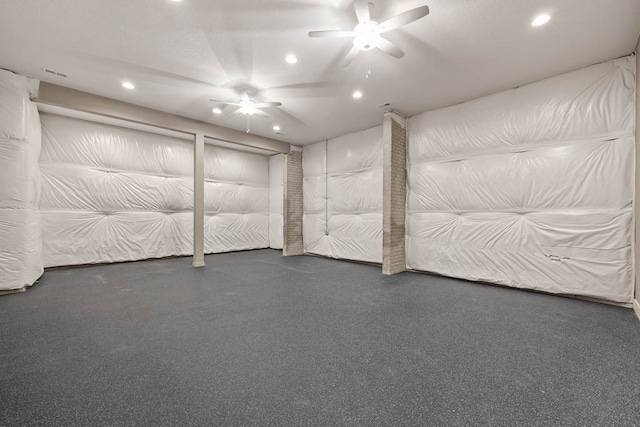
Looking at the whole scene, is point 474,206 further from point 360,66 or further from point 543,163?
point 360,66

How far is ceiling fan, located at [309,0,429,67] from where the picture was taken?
2.26m

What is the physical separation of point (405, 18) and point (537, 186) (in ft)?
10.4

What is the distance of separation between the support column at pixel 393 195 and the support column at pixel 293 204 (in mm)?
3144

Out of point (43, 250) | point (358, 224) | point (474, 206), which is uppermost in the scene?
point (474, 206)

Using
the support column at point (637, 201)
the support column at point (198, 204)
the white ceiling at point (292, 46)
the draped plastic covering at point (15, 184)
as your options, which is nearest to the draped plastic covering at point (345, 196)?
the white ceiling at point (292, 46)

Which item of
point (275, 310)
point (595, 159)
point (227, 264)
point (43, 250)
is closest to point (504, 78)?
point (595, 159)

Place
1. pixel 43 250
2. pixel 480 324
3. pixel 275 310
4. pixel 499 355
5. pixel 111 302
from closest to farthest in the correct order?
pixel 499 355 < pixel 480 324 < pixel 275 310 < pixel 111 302 < pixel 43 250

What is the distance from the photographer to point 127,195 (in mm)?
6008

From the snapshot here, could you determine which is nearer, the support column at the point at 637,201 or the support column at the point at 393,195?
the support column at the point at 637,201

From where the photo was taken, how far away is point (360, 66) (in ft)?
11.6

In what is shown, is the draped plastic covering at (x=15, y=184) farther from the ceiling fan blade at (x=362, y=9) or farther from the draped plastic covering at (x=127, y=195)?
the ceiling fan blade at (x=362, y=9)

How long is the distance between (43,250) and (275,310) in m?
5.35

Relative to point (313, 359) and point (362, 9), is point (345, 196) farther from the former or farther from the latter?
point (313, 359)

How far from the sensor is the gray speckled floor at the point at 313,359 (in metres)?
1.40
